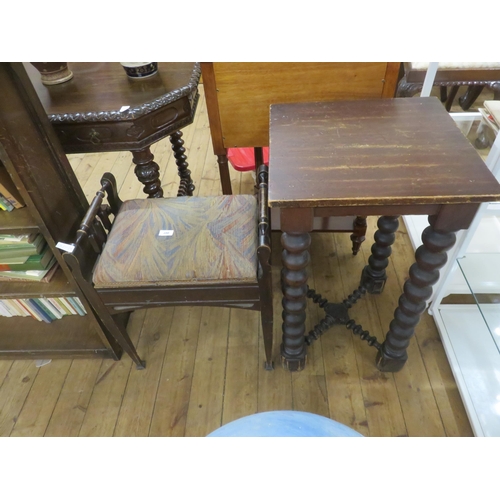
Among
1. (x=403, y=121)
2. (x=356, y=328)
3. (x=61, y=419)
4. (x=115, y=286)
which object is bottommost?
(x=61, y=419)

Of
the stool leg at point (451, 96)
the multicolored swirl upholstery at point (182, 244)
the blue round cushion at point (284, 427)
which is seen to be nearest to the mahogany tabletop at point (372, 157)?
the multicolored swirl upholstery at point (182, 244)

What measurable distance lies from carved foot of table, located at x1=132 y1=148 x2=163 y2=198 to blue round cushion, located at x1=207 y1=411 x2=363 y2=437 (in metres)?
0.94

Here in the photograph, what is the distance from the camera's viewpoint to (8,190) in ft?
3.42

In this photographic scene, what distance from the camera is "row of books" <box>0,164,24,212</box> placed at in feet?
3.37

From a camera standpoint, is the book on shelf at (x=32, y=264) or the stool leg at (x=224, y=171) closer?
the book on shelf at (x=32, y=264)

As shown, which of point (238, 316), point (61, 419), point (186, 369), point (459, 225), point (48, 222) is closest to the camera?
point (459, 225)

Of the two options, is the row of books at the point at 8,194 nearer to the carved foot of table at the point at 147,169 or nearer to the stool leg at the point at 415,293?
the carved foot of table at the point at 147,169

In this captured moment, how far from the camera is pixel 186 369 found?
1.40 meters

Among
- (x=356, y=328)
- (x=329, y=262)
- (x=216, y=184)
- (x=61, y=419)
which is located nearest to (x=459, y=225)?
(x=356, y=328)

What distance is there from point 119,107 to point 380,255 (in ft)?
3.58

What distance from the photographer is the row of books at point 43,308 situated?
1377 mm

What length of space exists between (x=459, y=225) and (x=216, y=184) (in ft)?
5.09

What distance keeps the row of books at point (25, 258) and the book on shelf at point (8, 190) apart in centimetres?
10

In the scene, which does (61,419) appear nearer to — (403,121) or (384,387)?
(384,387)
